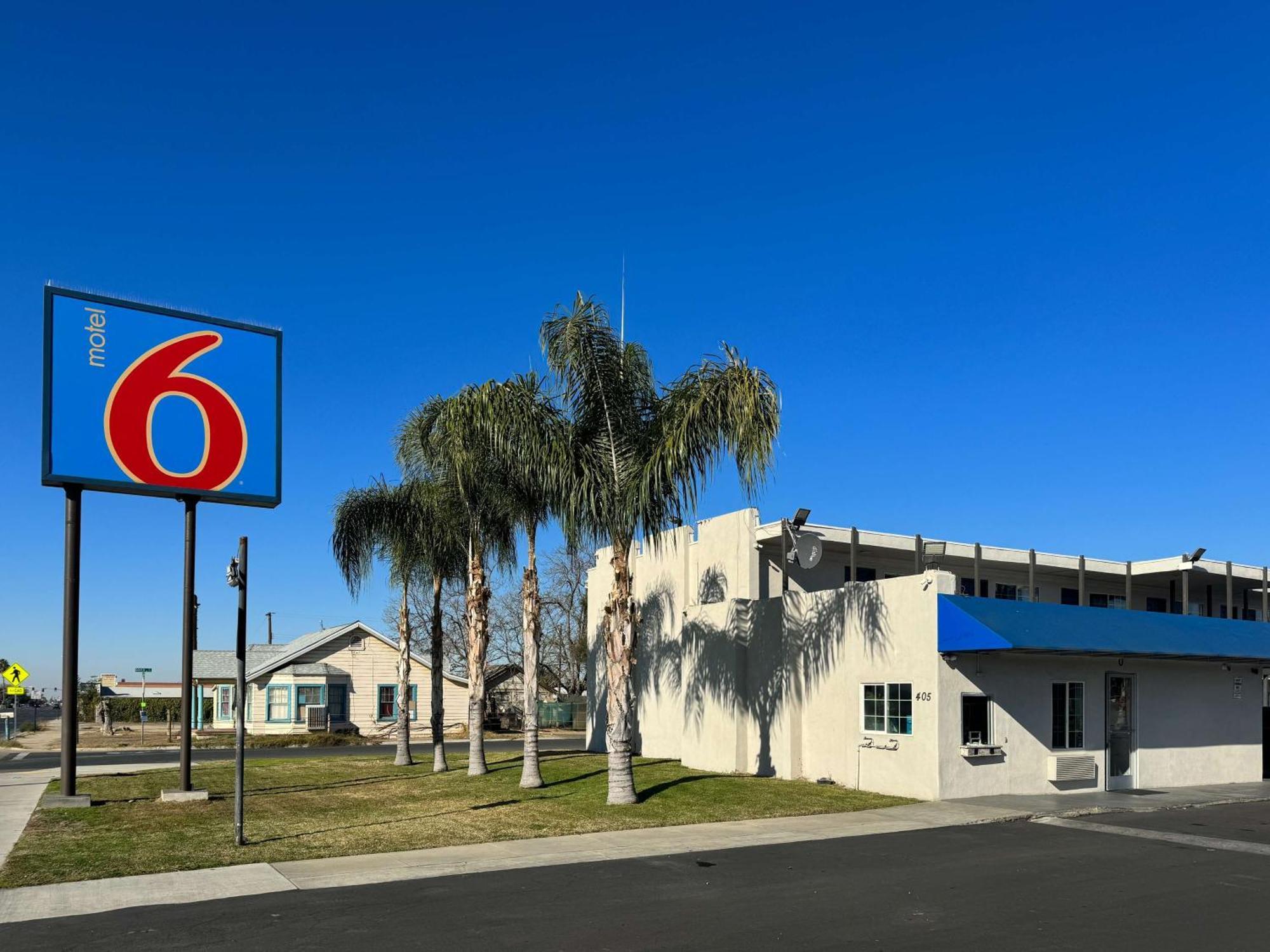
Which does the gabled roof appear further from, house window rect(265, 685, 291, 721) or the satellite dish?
the satellite dish

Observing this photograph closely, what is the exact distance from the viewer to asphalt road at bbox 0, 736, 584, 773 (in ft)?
108

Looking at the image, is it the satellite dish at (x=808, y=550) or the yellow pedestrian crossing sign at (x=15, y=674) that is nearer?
the satellite dish at (x=808, y=550)

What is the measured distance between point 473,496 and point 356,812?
761 centimetres

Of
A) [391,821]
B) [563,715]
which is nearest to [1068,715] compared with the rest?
[391,821]

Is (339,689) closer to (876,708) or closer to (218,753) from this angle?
(218,753)

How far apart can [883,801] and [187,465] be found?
14.1m

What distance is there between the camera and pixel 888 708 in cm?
2106

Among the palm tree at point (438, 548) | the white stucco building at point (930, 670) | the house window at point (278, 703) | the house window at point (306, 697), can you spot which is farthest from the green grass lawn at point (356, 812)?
the house window at point (278, 703)

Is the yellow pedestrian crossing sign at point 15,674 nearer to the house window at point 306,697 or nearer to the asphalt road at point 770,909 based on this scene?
the house window at point 306,697

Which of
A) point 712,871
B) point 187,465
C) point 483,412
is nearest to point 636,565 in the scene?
point 483,412

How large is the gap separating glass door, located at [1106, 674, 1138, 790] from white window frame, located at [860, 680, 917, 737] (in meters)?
4.90

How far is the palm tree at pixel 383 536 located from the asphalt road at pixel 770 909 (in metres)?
15.6

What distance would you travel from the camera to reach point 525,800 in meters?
19.6

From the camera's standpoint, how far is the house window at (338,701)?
48.0 meters
